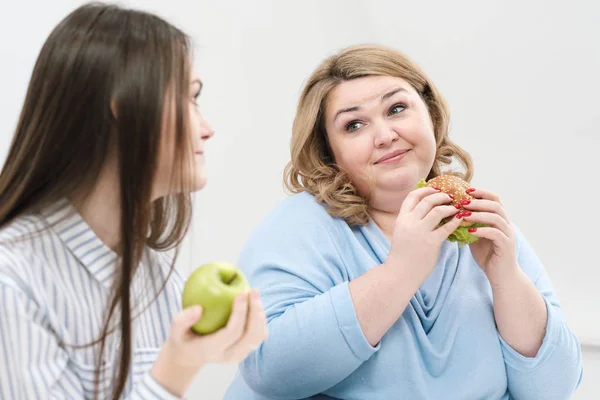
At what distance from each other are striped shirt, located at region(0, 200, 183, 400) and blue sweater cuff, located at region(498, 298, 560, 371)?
77 cm

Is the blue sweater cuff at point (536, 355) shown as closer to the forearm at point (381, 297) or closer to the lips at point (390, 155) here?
the forearm at point (381, 297)

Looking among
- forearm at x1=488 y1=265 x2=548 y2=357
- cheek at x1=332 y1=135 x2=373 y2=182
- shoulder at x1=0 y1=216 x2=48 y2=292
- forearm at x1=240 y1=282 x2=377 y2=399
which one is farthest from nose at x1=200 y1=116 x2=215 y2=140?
forearm at x1=488 y1=265 x2=548 y2=357

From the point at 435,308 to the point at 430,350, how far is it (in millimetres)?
98

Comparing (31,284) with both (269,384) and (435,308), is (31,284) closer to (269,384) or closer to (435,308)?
(269,384)

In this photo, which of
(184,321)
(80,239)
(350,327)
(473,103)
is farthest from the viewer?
(473,103)

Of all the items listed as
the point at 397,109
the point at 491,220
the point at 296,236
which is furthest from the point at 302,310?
the point at 397,109

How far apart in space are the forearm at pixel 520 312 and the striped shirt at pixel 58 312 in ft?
2.49

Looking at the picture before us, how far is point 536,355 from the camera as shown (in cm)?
157

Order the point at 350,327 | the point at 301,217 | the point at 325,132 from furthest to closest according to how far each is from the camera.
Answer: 1. the point at 325,132
2. the point at 301,217
3. the point at 350,327

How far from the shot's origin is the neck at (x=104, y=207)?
1.12 meters

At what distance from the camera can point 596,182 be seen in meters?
2.72

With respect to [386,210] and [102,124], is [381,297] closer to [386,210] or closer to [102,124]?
[386,210]

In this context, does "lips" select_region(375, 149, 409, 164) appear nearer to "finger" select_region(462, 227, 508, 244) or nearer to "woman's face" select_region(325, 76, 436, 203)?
"woman's face" select_region(325, 76, 436, 203)

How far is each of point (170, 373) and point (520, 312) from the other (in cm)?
84
